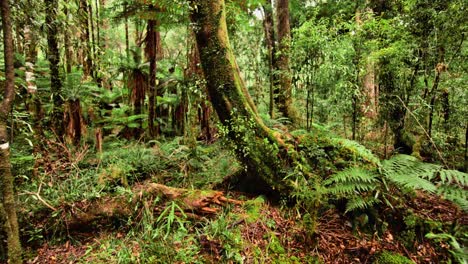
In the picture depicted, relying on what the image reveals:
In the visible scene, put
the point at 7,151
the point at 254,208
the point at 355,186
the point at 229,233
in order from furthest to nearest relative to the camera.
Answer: the point at 254,208 → the point at 355,186 → the point at 229,233 → the point at 7,151

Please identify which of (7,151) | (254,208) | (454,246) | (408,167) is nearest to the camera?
(7,151)

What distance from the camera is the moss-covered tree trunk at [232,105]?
3389 mm

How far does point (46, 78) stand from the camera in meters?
5.69

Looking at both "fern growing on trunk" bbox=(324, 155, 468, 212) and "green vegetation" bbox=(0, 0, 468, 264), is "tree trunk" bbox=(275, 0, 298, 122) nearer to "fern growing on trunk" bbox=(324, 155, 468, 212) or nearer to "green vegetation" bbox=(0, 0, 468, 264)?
"green vegetation" bbox=(0, 0, 468, 264)

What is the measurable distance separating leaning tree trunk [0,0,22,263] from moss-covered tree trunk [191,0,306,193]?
2033mm

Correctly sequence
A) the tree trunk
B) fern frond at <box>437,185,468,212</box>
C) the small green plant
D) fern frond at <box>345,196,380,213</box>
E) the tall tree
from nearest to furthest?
the small green plant
fern frond at <box>437,185,468,212</box>
fern frond at <box>345,196,380,213</box>
the tall tree
the tree trunk

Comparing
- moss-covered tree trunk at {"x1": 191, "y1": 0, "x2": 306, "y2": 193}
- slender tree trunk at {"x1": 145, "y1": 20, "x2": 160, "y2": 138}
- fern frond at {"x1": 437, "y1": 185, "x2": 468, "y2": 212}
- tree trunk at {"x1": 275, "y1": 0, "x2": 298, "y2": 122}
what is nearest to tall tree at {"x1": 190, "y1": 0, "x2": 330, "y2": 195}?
moss-covered tree trunk at {"x1": 191, "y1": 0, "x2": 306, "y2": 193}

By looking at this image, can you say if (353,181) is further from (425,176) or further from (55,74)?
(55,74)

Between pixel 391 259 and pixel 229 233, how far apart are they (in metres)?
1.72

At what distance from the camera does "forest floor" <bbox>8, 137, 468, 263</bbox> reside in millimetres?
2650

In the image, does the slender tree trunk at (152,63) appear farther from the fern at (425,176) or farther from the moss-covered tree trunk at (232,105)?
the fern at (425,176)

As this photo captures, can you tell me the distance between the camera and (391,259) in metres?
2.59

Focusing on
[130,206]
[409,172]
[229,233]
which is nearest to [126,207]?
[130,206]

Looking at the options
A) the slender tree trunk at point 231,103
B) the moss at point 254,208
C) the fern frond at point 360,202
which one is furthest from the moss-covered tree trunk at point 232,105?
the fern frond at point 360,202
